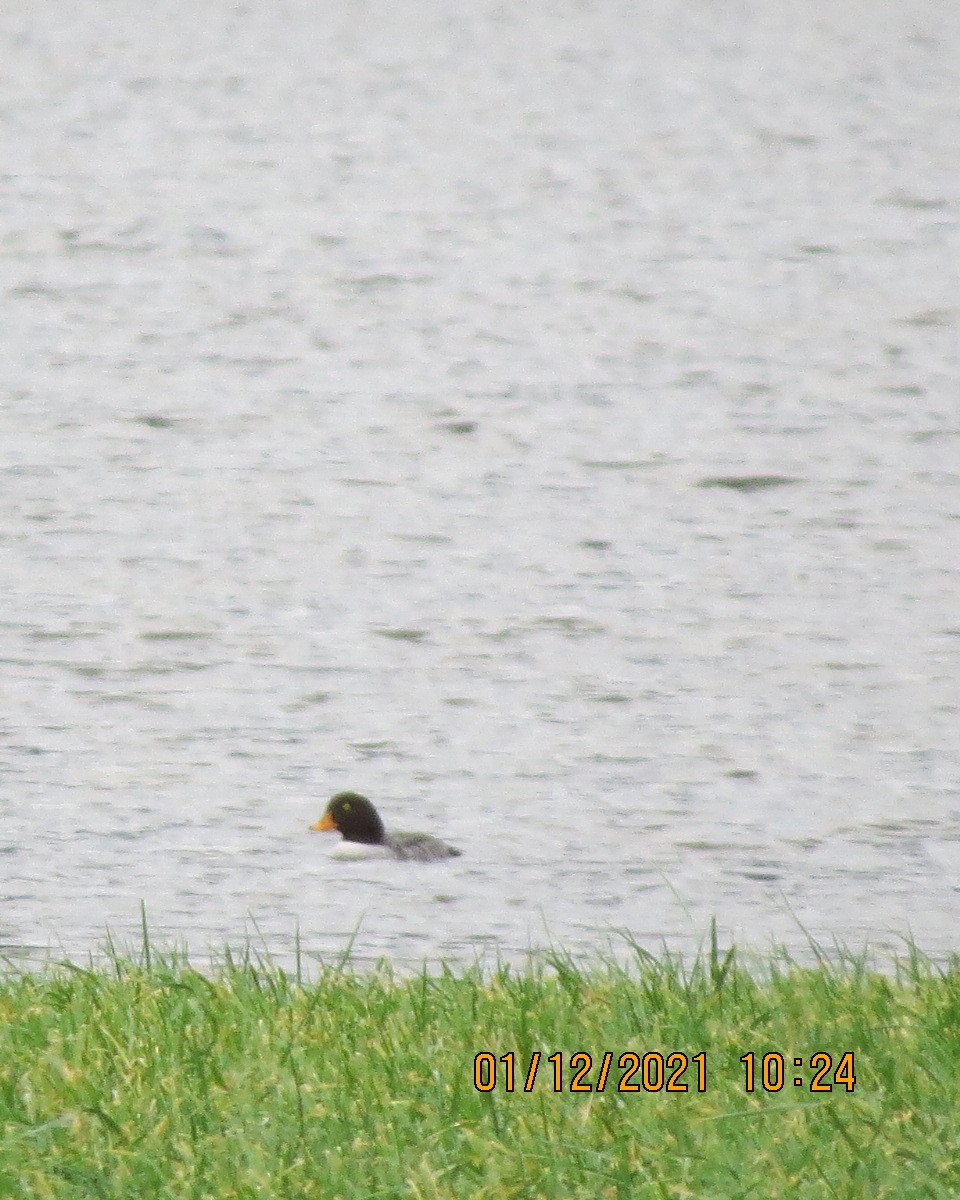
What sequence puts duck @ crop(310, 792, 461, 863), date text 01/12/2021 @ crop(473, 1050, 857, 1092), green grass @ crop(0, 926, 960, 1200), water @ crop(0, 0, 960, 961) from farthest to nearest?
water @ crop(0, 0, 960, 961), duck @ crop(310, 792, 461, 863), date text 01/12/2021 @ crop(473, 1050, 857, 1092), green grass @ crop(0, 926, 960, 1200)

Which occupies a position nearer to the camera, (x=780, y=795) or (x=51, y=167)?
(x=780, y=795)

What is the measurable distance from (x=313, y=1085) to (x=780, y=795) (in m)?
4.64

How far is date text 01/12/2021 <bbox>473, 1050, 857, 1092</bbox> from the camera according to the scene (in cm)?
530

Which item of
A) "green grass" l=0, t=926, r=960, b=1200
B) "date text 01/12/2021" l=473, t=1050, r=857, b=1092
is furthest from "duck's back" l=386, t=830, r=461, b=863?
"date text 01/12/2021" l=473, t=1050, r=857, b=1092

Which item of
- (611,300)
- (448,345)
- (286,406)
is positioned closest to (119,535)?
(286,406)

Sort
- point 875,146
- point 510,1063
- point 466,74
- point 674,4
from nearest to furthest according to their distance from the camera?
1. point 510,1063
2. point 875,146
3. point 466,74
4. point 674,4

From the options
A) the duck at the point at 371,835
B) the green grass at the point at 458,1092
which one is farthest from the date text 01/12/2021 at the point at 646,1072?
the duck at the point at 371,835

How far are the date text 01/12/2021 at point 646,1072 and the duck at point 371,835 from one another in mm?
3172

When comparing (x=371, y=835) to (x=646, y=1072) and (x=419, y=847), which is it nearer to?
(x=419, y=847)

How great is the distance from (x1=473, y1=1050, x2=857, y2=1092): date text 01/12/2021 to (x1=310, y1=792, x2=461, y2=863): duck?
3.17 meters

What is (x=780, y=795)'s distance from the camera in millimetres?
9656

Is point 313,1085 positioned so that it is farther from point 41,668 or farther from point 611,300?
point 611,300

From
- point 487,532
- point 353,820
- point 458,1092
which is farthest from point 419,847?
point 487,532

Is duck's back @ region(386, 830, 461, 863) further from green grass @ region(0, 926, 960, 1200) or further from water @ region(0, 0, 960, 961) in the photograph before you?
green grass @ region(0, 926, 960, 1200)
